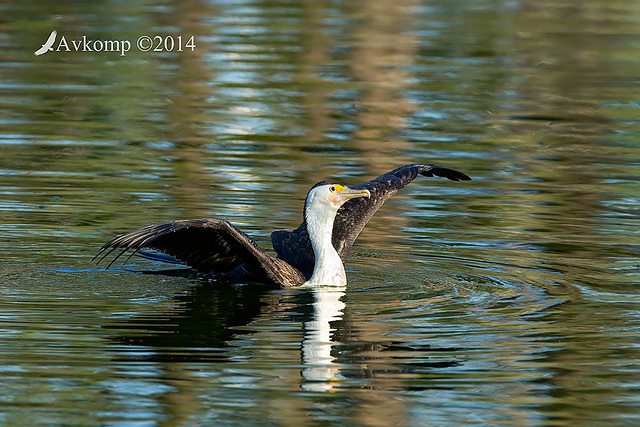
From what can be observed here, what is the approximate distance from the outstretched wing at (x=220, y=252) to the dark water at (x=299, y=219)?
22cm

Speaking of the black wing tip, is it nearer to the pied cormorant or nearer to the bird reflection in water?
the pied cormorant

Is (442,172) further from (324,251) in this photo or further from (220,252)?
(220,252)

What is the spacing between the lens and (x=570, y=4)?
111 feet

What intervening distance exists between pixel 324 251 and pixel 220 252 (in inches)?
34.8

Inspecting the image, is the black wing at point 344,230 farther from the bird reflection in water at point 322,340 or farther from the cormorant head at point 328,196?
the bird reflection in water at point 322,340

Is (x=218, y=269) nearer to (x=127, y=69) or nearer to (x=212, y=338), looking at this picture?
(x=212, y=338)

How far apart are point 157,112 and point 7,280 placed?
9327 millimetres

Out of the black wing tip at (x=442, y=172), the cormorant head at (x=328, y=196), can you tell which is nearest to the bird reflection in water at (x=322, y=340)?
the cormorant head at (x=328, y=196)

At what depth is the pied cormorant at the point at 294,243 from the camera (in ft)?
33.8

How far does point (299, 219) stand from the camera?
13.1 meters

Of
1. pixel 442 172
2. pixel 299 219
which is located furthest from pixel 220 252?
pixel 442 172

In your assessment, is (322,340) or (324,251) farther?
(324,251)

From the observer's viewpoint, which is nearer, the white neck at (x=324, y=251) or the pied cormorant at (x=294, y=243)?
the pied cormorant at (x=294, y=243)

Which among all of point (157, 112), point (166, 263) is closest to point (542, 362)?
point (166, 263)
